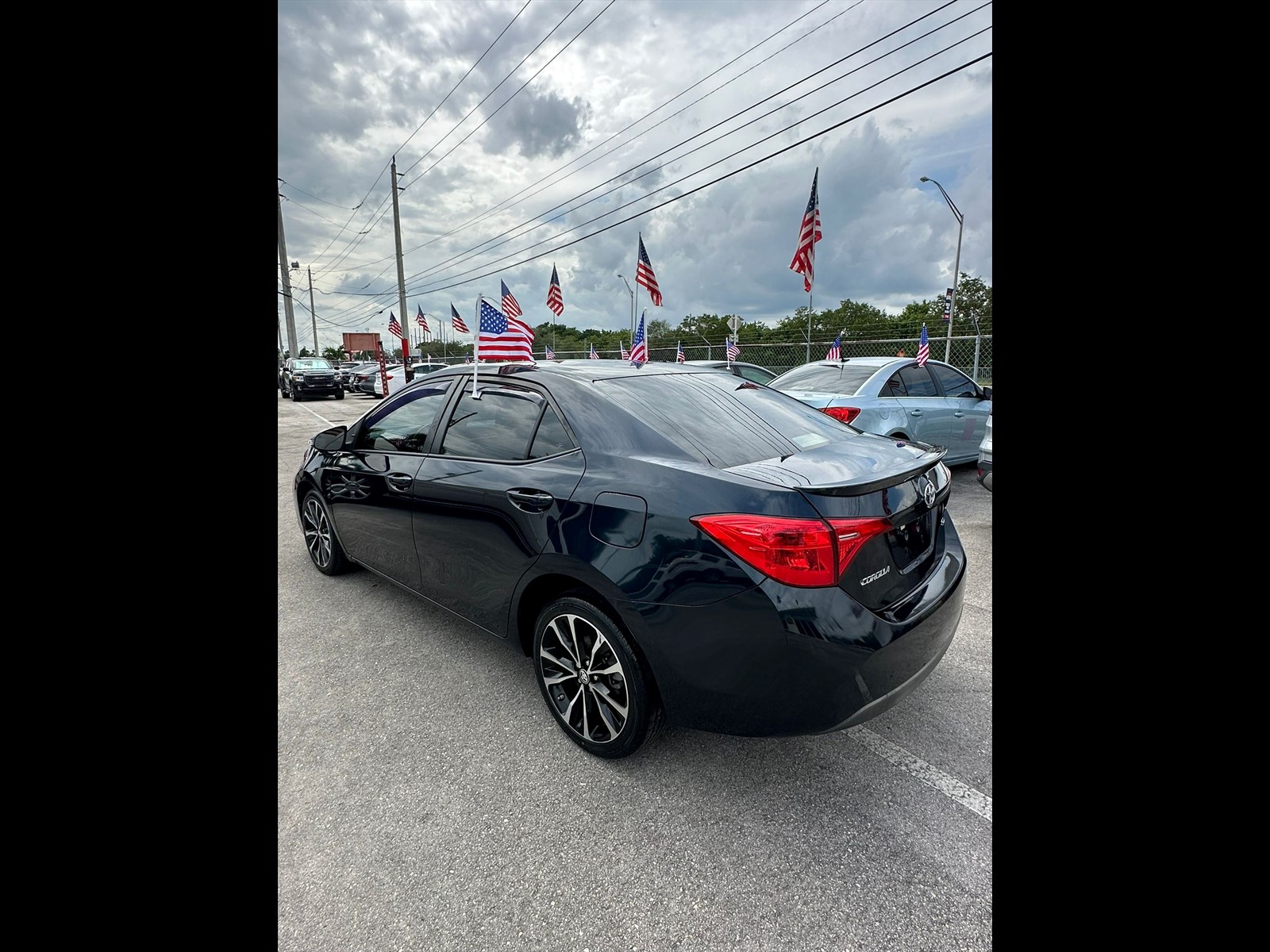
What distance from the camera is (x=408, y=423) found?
360 centimetres

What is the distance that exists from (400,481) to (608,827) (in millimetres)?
2123

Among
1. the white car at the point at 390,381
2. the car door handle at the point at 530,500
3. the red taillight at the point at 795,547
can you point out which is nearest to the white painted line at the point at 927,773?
the red taillight at the point at 795,547

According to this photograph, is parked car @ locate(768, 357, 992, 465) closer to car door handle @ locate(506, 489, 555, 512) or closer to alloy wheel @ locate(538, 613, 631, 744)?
car door handle @ locate(506, 489, 555, 512)

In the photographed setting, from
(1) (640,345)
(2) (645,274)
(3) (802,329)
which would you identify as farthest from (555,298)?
(3) (802,329)

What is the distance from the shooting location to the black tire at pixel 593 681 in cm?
228

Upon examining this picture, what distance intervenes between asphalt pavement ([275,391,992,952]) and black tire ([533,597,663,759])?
0.38 feet

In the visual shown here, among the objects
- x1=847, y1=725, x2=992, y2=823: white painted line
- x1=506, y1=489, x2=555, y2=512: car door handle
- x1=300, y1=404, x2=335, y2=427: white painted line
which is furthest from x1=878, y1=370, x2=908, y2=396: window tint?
x1=300, y1=404, x2=335, y2=427: white painted line

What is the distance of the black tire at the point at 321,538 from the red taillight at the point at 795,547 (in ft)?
10.9

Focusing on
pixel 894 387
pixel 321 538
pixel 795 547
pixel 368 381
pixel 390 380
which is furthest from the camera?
pixel 368 381

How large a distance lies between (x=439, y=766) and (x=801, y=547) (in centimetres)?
170

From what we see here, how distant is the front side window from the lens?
111 inches

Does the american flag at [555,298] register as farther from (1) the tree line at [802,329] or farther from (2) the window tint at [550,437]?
(2) the window tint at [550,437]

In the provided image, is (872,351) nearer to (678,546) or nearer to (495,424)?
(495,424)
